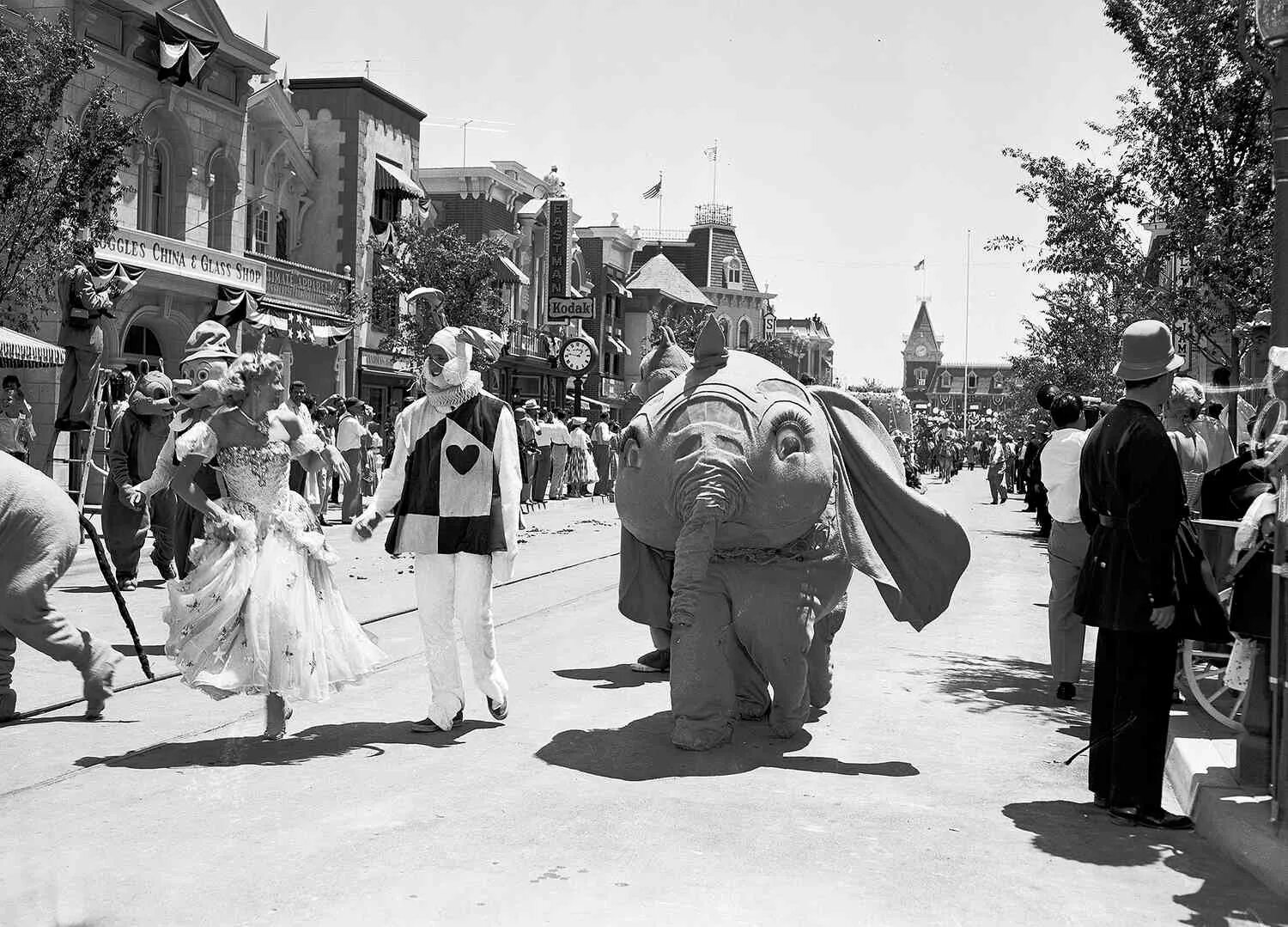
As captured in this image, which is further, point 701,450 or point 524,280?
point 524,280

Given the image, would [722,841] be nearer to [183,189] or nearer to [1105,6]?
[1105,6]

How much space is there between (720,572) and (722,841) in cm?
175

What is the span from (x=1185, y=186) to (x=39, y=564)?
485 inches

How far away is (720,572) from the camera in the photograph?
20.3ft

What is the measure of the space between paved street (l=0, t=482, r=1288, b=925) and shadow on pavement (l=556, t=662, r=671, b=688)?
4 centimetres

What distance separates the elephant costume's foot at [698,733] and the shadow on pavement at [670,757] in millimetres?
39

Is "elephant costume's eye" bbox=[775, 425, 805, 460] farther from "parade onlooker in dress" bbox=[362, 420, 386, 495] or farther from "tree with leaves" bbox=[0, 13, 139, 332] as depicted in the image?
"parade onlooker in dress" bbox=[362, 420, 386, 495]

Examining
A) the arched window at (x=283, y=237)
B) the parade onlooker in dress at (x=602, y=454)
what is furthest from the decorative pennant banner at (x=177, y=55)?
the parade onlooker in dress at (x=602, y=454)

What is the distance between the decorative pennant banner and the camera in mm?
23969

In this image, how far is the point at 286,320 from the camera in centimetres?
2795

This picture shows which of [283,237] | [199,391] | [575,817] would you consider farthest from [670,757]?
[283,237]

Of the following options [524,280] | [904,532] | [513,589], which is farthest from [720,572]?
[524,280]

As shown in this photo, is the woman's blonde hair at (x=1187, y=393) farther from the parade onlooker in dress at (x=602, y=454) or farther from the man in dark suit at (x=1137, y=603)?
the parade onlooker in dress at (x=602, y=454)

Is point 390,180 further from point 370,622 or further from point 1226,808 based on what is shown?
point 1226,808
